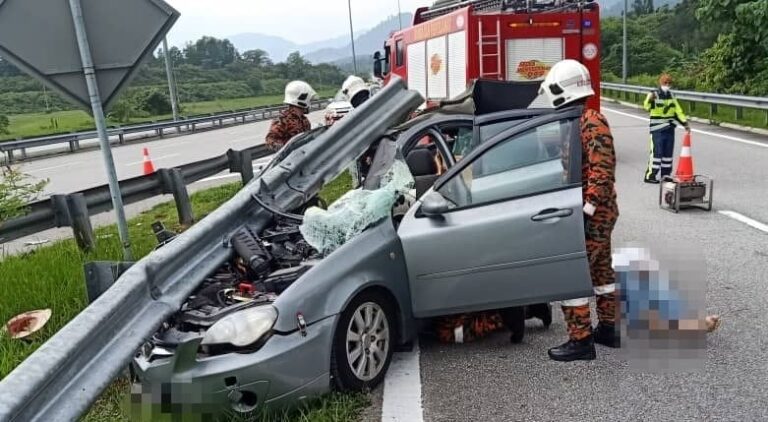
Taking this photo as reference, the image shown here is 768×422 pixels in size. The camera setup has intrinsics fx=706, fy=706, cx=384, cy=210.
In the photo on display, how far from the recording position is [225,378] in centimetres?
343

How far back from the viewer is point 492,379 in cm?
412

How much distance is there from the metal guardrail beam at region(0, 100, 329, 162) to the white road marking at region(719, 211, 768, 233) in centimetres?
777

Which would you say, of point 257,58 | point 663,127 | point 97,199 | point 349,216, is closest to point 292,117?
point 97,199

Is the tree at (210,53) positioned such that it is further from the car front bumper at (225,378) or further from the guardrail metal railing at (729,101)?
the car front bumper at (225,378)

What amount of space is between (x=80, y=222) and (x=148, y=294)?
12.4 ft

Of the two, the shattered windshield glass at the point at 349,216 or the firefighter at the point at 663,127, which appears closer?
the shattered windshield glass at the point at 349,216

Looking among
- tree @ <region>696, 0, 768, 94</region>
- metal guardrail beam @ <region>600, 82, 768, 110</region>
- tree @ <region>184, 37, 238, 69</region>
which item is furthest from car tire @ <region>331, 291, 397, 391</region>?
tree @ <region>184, 37, 238, 69</region>

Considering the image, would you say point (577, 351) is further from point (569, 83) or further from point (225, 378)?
point (225, 378)

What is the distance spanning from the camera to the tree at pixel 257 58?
7144cm

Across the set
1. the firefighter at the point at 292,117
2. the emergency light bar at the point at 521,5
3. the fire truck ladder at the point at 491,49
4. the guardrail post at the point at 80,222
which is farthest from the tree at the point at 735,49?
the guardrail post at the point at 80,222

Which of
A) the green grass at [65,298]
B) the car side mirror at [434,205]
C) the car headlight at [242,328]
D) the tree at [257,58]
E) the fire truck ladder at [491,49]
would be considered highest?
the tree at [257,58]

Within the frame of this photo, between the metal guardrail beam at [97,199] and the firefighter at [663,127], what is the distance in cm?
644

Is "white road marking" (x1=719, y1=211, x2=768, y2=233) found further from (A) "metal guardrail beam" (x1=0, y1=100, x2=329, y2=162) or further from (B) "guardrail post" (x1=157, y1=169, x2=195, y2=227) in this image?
(A) "metal guardrail beam" (x1=0, y1=100, x2=329, y2=162)

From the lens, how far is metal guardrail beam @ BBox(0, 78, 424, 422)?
2736mm
